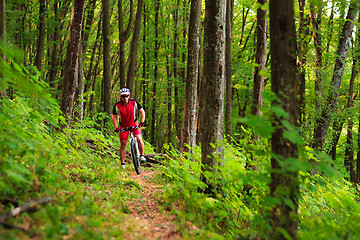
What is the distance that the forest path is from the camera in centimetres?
361

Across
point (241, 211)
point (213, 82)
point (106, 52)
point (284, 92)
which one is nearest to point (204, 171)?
point (241, 211)

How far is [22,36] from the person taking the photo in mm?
18438

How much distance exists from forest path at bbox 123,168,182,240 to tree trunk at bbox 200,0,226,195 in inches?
43.8

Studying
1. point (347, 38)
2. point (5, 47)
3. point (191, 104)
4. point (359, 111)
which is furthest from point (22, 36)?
point (359, 111)

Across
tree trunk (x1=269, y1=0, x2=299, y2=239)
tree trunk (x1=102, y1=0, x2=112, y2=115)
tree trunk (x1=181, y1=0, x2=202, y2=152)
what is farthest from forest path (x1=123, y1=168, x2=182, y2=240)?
tree trunk (x1=102, y1=0, x2=112, y2=115)

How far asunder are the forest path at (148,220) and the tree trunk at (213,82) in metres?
1.11

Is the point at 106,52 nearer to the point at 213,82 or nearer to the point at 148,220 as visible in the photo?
the point at 213,82

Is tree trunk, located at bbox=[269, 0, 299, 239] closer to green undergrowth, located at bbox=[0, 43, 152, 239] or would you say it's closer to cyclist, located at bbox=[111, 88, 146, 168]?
green undergrowth, located at bbox=[0, 43, 152, 239]

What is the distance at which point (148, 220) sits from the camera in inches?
171

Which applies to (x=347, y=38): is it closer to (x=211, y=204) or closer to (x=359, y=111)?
(x=359, y=111)

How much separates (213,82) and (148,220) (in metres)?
2.75

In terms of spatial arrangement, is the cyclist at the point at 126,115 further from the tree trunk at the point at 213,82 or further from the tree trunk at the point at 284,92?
the tree trunk at the point at 284,92

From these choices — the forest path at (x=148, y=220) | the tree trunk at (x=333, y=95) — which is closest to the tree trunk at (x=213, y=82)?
the forest path at (x=148, y=220)

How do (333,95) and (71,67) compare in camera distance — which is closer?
(71,67)
